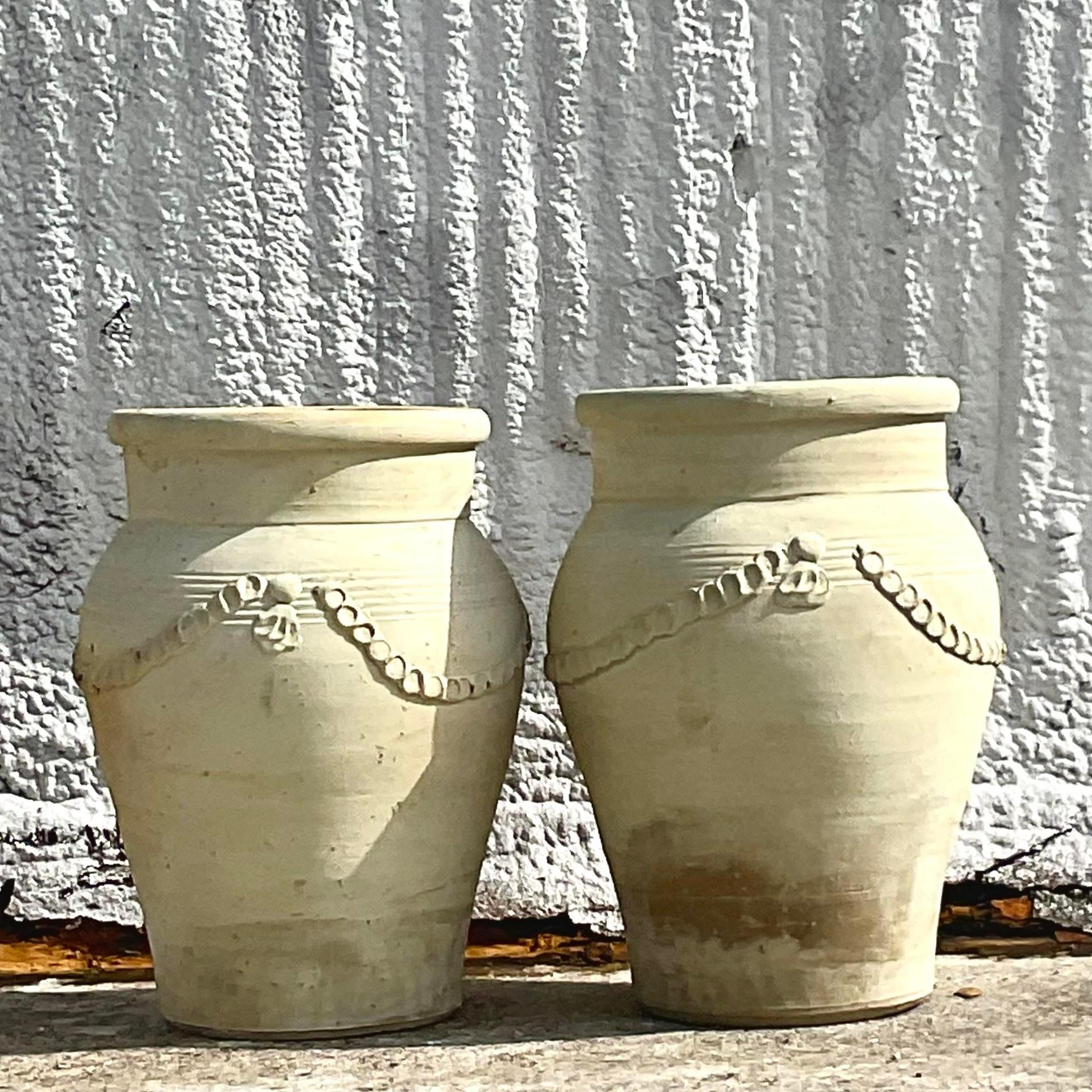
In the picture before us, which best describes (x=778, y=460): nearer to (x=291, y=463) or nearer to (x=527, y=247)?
(x=291, y=463)

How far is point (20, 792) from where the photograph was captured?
341cm

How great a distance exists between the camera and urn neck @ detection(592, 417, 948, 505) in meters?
2.70

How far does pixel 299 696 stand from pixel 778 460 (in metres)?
0.68

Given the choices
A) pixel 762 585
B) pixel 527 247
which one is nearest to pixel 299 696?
pixel 762 585

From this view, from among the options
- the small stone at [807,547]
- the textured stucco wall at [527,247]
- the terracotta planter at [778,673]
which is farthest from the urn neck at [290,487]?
the textured stucco wall at [527,247]

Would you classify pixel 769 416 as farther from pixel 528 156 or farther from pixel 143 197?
pixel 143 197

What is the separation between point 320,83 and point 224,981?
1426mm

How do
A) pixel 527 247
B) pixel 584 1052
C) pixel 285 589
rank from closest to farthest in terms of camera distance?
pixel 285 589, pixel 584 1052, pixel 527 247

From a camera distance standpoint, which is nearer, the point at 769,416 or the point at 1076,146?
the point at 769,416

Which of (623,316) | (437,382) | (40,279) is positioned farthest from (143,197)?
(623,316)

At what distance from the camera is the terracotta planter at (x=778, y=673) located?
267 cm

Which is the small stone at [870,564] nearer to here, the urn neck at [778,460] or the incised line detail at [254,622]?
the urn neck at [778,460]

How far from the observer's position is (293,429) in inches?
105

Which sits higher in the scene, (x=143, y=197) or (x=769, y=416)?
(x=143, y=197)
